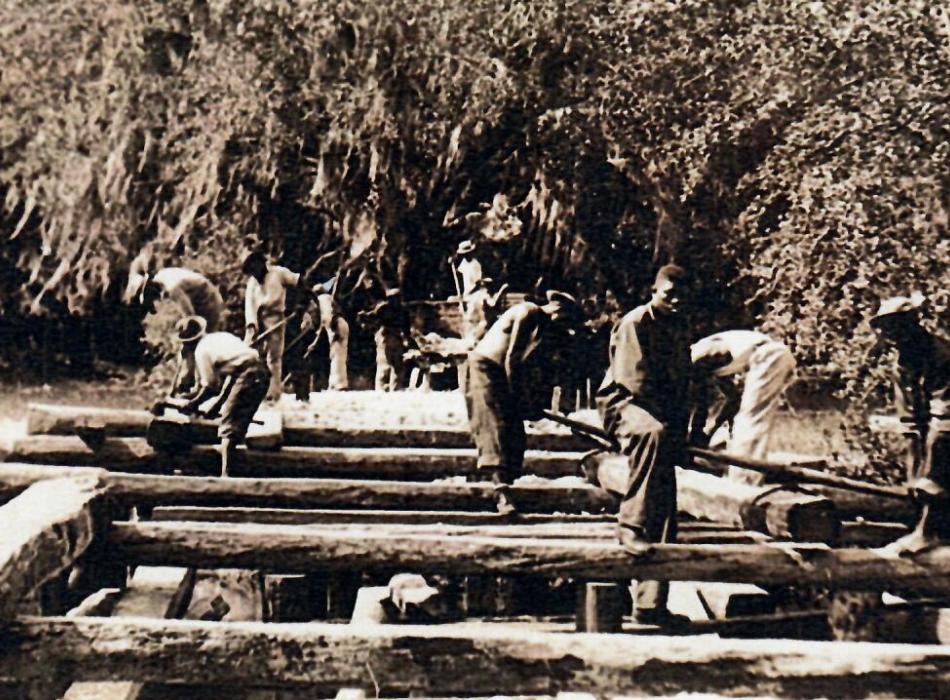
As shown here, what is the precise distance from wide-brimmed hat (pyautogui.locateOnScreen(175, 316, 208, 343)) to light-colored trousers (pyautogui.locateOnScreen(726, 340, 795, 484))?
4375 mm

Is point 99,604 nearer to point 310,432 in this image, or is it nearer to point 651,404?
point 310,432

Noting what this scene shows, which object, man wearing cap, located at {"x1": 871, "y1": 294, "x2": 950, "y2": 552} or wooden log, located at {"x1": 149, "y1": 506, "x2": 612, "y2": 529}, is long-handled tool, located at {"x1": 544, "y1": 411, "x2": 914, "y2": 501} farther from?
wooden log, located at {"x1": 149, "y1": 506, "x2": 612, "y2": 529}

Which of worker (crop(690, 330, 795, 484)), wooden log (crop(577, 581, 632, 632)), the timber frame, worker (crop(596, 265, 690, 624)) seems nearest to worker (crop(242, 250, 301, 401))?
worker (crop(690, 330, 795, 484))

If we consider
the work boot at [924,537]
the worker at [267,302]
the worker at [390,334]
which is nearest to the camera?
the work boot at [924,537]

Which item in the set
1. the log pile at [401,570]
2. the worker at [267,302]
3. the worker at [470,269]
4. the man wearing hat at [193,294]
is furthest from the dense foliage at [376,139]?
the log pile at [401,570]

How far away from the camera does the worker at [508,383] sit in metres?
7.02

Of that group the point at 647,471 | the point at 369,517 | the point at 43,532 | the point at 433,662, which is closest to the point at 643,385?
the point at 647,471

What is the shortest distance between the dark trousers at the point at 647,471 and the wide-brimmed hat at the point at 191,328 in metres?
4.34

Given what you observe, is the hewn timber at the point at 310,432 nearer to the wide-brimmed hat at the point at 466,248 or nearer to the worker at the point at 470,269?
the wide-brimmed hat at the point at 466,248

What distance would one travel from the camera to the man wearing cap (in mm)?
5168

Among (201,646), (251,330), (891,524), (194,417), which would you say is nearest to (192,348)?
(194,417)

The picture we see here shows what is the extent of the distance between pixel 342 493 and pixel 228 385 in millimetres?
1252

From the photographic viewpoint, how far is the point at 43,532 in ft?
15.7

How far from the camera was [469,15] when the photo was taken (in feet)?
55.1
